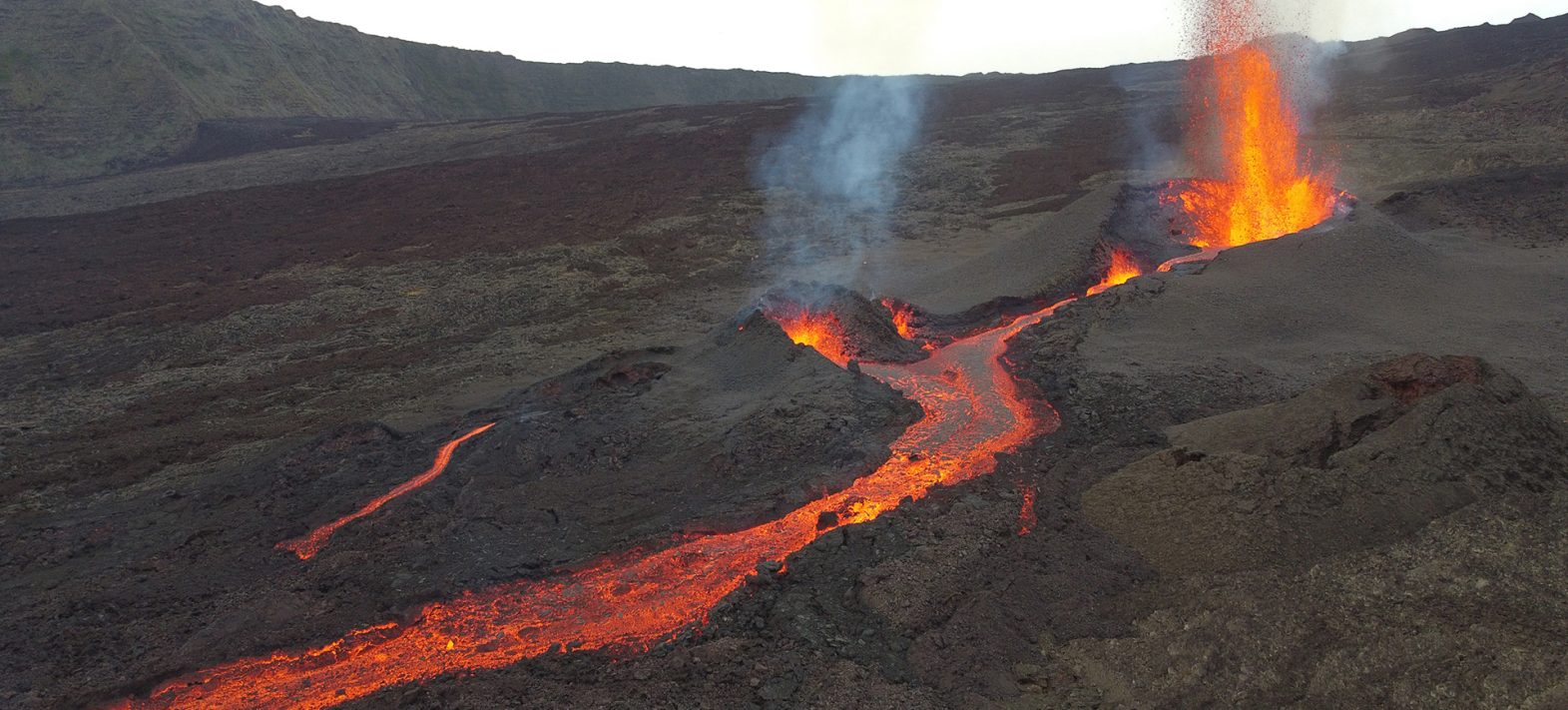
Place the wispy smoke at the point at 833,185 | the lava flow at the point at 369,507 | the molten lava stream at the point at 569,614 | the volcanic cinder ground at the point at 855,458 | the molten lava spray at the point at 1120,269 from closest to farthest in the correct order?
1. the volcanic cinder ground at the point at 855,458
2. the molten lava stream at the point at 569,614
3. the lava flow at the point at 369,507
4. the molten lava spray at the point at 1120,269
5. the wispy smoke at the point at 833,185

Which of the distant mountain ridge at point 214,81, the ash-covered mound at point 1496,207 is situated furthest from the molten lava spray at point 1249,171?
the distant mountain ridge at point 214,81

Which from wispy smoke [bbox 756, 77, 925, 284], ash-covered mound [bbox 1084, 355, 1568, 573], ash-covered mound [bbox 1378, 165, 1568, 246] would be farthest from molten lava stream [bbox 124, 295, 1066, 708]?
ash-covered mound [bbox 1378, 165, 1568, 246]

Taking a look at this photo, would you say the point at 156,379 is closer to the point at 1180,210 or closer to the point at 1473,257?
the point at 1180,210

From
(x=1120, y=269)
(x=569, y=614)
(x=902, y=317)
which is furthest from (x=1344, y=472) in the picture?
(x=1120, y=269)

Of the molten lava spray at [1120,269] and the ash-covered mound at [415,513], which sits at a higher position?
the molten lava spray at [1120,269]

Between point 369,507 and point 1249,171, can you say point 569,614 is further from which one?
point 1249,171

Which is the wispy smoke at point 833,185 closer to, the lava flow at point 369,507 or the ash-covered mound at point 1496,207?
the lava flow at point 369,507

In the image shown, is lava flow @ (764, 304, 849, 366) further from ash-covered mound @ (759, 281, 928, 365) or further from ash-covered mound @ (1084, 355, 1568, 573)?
ash-covered mound @ (1084, 355, 1568, 573)
